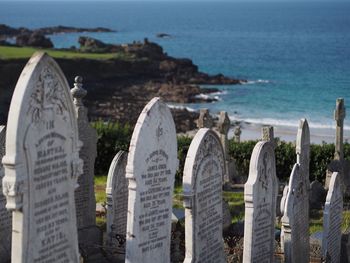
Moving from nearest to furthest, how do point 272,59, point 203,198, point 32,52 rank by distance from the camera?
point 203,198 → point 32,52 → point 272,59

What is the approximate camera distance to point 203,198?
10.2 m

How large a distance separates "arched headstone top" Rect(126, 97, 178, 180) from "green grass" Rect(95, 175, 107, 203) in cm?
901

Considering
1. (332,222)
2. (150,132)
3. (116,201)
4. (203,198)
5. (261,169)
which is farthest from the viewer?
(116,201)

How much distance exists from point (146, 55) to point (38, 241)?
65168 millimetres

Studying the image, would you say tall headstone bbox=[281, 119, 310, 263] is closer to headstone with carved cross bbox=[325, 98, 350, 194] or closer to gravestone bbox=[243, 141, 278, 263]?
gravestone bbox=[243, 141, 278, 263]

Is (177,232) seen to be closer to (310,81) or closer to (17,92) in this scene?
(17,92)

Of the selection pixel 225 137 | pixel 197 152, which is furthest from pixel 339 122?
pixel 197 152

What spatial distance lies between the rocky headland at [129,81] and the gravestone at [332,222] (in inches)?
1085

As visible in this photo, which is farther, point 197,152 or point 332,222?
point 332,222

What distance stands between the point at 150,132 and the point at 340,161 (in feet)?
39.6

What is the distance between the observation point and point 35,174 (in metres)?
7.56

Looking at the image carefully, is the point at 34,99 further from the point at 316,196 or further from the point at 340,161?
the point at 340,161

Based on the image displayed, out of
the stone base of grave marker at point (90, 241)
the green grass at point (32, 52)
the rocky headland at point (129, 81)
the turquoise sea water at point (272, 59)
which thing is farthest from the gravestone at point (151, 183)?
the green grass at point (32, 52)

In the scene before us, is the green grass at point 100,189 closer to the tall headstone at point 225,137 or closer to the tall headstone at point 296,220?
the tall headstone at point 225,137
